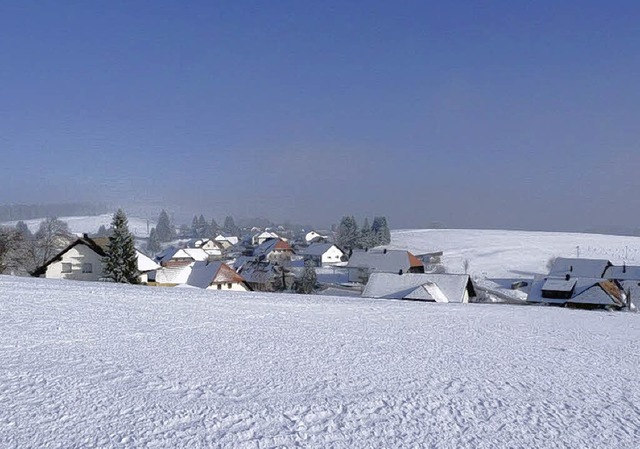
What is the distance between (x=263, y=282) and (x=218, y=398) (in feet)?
126

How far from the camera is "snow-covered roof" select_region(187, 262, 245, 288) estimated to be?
3131 cm

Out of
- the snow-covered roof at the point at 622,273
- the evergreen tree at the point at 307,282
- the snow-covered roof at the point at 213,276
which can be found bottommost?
the evergreen tree at the point at 307,282

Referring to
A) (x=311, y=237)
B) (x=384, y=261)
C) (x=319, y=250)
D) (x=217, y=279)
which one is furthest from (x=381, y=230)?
(x=217, y=279)

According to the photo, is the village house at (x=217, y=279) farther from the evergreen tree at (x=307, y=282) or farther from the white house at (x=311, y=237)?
the white house at (x=311, y=237)

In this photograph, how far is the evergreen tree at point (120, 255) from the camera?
93.2 ft

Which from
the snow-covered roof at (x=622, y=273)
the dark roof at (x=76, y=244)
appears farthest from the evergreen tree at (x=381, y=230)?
the dark roof at (x=76, y=244)

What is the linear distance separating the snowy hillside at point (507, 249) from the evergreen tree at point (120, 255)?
47.0 meters

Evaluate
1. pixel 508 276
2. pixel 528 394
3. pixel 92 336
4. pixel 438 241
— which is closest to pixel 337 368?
pixel 528 394

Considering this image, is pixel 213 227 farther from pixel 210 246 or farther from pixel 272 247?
pixel 272 247

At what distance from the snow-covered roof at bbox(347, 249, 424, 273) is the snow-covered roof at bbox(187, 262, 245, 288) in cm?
2714

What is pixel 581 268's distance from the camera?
49500 mm

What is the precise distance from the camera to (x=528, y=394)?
297 inches

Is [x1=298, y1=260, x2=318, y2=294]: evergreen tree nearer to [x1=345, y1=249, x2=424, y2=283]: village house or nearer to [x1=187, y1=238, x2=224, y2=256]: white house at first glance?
[x1=345, y1=249, x2=424, y2=283]: village house

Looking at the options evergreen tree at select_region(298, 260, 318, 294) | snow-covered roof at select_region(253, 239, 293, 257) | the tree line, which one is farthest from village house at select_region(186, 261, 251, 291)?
the tree line
